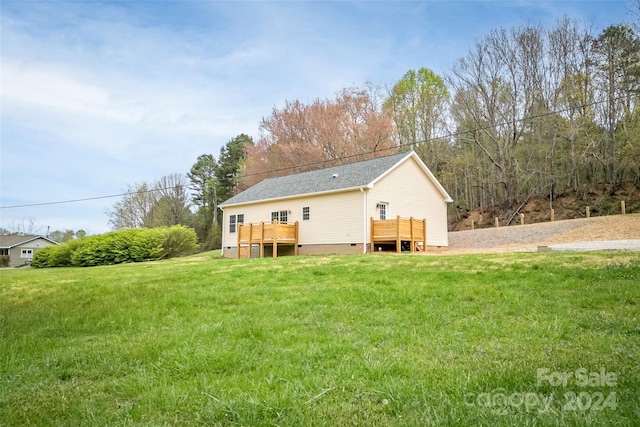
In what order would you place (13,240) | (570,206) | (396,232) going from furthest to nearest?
(13,240)
(570,206)
(396,232)

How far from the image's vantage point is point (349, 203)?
18375 mm

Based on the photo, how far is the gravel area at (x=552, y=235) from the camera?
55.9 ft

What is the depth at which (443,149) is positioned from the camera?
33781 millimetres

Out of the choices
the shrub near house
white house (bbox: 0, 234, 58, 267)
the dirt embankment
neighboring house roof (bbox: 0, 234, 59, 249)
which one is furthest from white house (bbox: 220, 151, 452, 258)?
neighboring house roof (bbox: 0, 234, 59, 249)

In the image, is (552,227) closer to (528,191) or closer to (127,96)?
(528,191)

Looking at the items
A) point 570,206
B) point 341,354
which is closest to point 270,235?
point 341,354

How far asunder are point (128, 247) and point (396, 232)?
15711mm

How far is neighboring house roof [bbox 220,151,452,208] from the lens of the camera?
18.7 meters

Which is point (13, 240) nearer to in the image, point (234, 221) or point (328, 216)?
point (234, 221)

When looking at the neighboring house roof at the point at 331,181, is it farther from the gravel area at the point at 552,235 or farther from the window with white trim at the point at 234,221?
the gravel area at the point at 552,235

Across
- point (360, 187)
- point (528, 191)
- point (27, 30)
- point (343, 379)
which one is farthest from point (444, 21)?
point (528, 191)

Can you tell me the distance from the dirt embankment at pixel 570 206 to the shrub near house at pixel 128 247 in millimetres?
21853

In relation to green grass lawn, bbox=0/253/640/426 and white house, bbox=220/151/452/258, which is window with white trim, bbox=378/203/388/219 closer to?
white house, bbox=220/151/452/258

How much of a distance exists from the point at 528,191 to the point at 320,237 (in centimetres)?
2197
